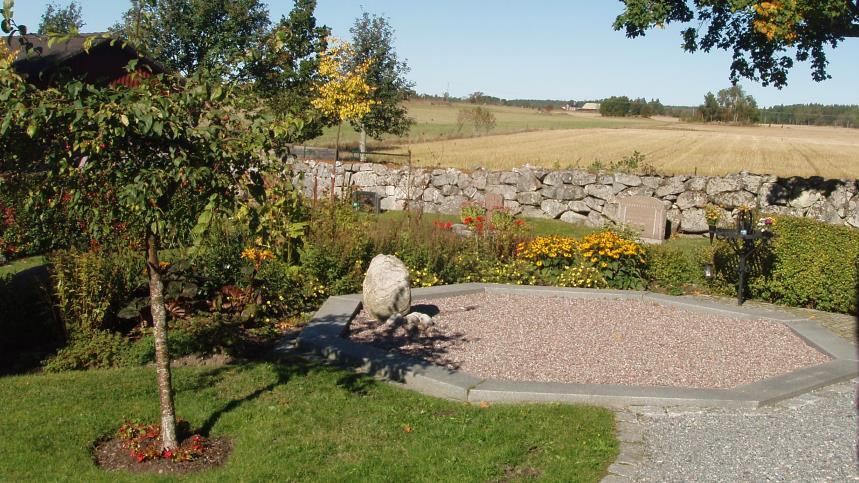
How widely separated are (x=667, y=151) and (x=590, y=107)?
185ft

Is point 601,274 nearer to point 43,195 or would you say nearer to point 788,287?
point 788,287

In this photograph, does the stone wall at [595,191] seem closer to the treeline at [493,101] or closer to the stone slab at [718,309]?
the stone slab at [718,309]

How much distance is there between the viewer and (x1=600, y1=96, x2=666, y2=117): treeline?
7831cm

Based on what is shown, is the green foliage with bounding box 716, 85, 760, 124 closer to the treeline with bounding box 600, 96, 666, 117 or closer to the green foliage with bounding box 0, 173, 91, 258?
the treeline with bounding box 600, 96, 666, 117

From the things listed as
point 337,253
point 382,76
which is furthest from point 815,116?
point 337,253

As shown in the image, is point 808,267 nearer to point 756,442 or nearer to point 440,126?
point 756,442

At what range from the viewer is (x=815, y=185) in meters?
16.9

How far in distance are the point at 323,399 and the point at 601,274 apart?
5.62 meters

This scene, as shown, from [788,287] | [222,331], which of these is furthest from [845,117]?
[222,331]

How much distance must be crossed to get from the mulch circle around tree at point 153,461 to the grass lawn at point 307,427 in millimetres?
91

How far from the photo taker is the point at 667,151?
117ft

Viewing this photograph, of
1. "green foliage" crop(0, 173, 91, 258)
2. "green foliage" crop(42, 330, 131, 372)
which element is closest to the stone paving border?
"green foliage" crop(42, 330, 131, 372)

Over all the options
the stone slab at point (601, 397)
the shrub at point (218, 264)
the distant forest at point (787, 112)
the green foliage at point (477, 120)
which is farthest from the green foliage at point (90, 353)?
the distant forest at point (787, 112)

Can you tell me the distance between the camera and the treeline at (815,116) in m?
67.6
